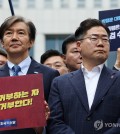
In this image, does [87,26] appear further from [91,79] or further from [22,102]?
[22,102]

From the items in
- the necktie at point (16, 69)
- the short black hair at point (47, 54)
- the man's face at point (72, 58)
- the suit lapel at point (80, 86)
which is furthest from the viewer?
the short black hair at point (47, 54)

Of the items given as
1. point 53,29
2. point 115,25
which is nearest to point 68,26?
point 53,29

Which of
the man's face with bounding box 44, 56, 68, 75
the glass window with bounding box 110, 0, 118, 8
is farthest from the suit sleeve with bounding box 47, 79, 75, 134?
the glass window with bounding box 110, 0, 118, 8

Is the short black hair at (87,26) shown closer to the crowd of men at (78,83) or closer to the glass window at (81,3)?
the crowd of men at (78,83)

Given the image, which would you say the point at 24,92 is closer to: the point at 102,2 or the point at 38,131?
the point at 38,131

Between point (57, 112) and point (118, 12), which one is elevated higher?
point (118, 12)

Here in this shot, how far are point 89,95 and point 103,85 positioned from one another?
11 centimetres

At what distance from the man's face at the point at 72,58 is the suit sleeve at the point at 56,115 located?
1.29m

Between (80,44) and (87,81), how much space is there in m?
0.32

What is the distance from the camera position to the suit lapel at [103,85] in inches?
146

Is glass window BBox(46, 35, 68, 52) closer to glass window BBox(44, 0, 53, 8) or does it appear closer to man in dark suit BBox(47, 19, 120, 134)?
glass window BBox(44, 0, 53, 8)

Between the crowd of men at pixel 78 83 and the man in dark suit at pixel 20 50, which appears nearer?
the crowd of men at pixel 78 83

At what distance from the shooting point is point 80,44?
401 centimetres

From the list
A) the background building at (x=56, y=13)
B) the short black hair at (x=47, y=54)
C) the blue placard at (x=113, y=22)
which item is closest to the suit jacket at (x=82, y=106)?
the blue placard at (x=113, y=22)
